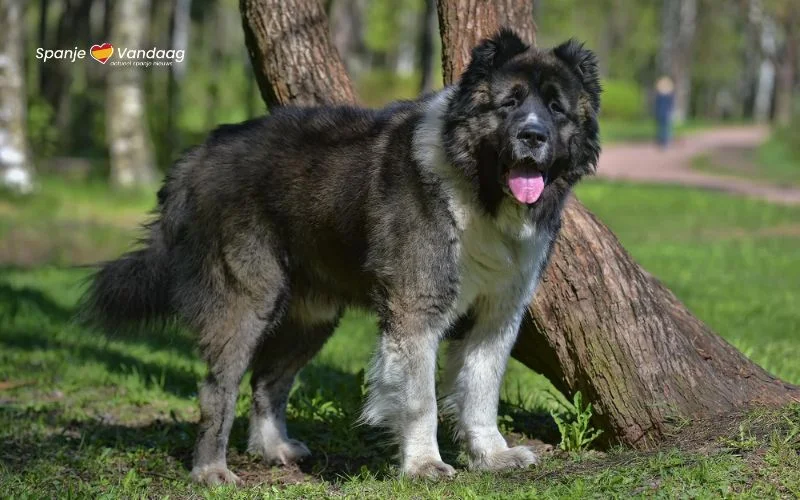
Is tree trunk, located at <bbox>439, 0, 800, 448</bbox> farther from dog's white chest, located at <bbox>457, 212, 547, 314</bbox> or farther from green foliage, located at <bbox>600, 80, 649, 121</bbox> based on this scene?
green foliage, located at <bbox>600, 80, 649, 121</bbox>

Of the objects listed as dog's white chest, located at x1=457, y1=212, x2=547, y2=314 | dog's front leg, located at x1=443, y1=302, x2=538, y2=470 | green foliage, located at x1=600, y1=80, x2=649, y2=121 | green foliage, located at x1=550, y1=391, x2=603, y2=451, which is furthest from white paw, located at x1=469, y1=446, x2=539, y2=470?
green foliage, located at x1=600, y1=80, x2=649, y2=121

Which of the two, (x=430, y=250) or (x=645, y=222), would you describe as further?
(x=645, y=222)

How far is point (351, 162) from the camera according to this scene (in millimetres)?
5855

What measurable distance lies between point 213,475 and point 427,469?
4.00 ft

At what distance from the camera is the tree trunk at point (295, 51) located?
681 centimetres

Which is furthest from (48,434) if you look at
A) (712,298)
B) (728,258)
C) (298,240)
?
(728,258)

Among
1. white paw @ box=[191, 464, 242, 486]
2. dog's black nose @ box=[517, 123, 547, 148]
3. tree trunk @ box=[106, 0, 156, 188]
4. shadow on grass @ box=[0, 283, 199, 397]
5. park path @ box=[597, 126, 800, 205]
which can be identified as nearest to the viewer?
dog's black nose @ box=[517, 123, 547, 148]

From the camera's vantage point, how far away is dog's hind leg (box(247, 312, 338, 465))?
257 inches

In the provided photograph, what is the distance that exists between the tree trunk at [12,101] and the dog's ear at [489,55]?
1298 centimetres

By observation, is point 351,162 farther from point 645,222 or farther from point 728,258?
point 645,222

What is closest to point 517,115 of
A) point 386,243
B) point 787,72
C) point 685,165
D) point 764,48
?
point 386,243

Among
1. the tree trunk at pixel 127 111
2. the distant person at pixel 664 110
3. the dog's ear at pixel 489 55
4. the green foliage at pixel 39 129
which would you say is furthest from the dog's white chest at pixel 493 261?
the distant person at pixel 664 110

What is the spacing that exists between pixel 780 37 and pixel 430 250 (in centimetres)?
5832

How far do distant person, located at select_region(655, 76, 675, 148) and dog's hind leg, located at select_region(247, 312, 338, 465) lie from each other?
3377 centimetres
